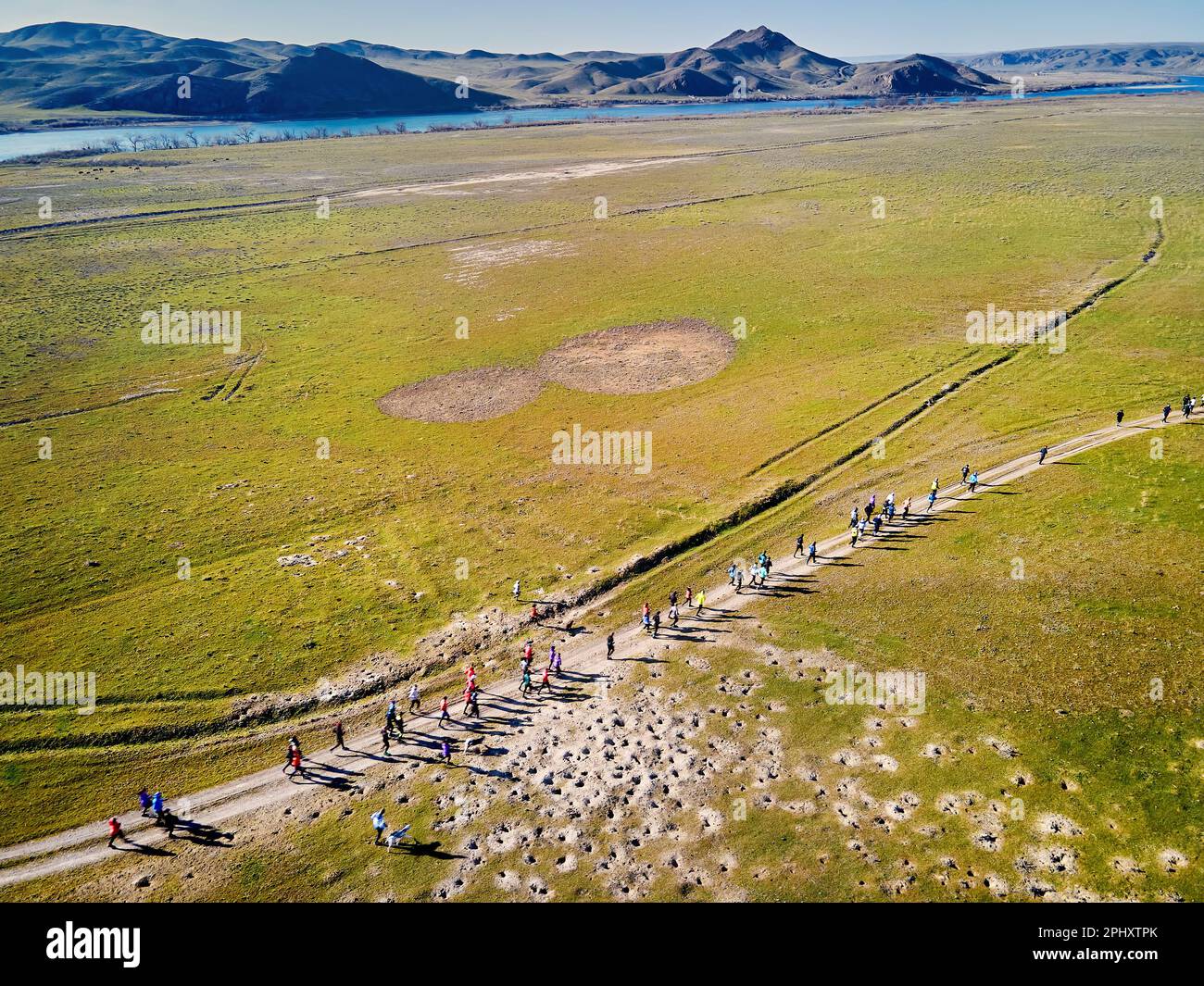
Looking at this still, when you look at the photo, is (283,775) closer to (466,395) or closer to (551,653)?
(551,653)

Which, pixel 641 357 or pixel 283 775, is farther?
pixel 641 357

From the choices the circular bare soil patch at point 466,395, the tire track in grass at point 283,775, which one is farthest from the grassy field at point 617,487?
the circular bare soil patch at point 466,395

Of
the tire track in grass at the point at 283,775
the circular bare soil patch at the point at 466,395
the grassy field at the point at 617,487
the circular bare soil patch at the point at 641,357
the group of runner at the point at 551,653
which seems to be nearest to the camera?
the tire track in grass at the point at 283,775

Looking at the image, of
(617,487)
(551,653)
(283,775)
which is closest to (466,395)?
(617,487)

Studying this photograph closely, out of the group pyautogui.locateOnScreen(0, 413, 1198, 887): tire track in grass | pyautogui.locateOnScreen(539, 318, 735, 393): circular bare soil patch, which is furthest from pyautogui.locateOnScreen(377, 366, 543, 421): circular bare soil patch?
pyautogui.locateOnScreen(0, 413, 1198, 887): tire track in grass

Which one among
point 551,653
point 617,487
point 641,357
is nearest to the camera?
point 551,653

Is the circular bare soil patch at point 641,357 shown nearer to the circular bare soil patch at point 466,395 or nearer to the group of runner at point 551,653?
the circular bare soil patch at point 466,395

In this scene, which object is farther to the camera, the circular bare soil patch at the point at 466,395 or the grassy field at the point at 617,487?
the circular bare soil patch at the point at 466,395
